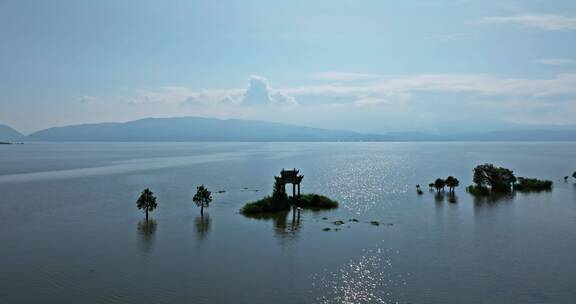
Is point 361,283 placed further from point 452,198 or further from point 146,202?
point 452,198

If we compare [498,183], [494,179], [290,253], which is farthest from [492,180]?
[290,253]

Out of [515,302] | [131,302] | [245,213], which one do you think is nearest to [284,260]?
[131,302]

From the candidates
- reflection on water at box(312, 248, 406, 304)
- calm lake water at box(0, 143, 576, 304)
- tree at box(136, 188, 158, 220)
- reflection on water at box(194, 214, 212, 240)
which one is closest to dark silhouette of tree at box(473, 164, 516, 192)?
calm lake water at box(0, 143, 576, 304)

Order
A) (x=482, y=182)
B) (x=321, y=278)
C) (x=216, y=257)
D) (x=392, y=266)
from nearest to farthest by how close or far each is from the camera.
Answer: (x=321, y=278) < (x=392, y=266) < (x=216, y=257) < (x=482, y=182)

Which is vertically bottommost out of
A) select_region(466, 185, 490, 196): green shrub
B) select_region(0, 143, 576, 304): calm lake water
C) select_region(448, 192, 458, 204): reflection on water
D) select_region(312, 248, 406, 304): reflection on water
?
select_region(312, 248, 406, 304): reflection on water

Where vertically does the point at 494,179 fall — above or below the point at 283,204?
above

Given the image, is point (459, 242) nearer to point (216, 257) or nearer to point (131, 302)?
point (216, 257)

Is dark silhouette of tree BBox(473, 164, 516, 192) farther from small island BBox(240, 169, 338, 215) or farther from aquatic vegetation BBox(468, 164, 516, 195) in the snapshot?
small island BBox(240, 169, 338, 215)
